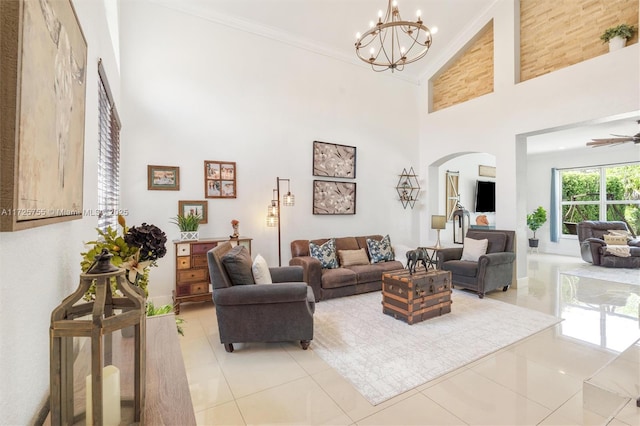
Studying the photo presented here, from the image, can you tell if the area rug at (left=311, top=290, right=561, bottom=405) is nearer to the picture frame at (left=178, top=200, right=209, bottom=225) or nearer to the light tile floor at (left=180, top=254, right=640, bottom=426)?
the light tile floor at (left=180, top=254, right=640, bottom=426)

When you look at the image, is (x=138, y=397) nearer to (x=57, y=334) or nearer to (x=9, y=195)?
(x=57, y=334)

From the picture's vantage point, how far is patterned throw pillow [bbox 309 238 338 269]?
4.69 metres

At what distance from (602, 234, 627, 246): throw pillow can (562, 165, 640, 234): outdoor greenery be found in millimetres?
1634

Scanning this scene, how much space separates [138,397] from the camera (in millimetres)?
863

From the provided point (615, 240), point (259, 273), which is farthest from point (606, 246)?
point (259, 273)

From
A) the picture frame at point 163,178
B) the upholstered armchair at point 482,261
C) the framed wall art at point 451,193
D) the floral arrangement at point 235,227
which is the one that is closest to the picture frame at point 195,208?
the picture frame at point 163,178

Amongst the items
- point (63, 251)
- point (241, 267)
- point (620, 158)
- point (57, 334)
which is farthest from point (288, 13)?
point (620, 158)

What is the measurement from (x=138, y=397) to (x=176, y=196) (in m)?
3.77

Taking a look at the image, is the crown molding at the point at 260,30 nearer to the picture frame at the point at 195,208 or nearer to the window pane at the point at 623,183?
the picture frame at the point at 195,208

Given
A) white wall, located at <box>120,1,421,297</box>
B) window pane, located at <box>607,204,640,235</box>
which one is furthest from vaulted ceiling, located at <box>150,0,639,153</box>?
window pane, located at <box>607,204,640,235</box>

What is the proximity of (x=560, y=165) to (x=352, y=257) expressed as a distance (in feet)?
27.5

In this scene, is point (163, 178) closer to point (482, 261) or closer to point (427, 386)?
point (427, 386)

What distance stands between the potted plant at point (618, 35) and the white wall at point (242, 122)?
11.4ft

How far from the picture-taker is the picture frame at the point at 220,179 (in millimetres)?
4406
